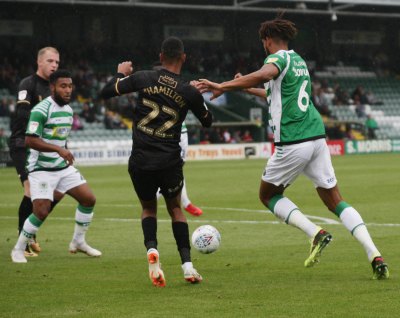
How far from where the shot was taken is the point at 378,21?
185 feet

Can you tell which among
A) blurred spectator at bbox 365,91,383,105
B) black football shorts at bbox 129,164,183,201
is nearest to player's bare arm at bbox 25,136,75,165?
black football shorts at bbox 129,164,183,201

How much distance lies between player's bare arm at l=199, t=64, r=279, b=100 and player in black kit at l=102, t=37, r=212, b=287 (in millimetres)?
125

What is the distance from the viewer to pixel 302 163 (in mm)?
8516

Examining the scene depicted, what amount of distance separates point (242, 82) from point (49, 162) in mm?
3053

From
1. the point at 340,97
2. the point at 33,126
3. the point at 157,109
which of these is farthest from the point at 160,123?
the point at 340,97

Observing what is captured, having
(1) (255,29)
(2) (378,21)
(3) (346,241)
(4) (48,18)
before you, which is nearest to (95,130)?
(4) (48,18)

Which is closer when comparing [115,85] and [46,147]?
[115,85]

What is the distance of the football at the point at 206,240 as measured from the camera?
31.0ft

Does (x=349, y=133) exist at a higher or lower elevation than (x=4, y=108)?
lower

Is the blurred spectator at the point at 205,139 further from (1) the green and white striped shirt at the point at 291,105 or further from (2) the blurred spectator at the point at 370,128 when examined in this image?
(1) the green and white striped shirt at the point at 291,105

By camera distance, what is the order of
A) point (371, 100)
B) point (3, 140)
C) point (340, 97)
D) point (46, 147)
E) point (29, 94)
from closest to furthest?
point (46, 147) → point (29, 94) → point (3, 140) → point (340, 97) → point (371, 100)

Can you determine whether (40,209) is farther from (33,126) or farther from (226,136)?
(226,136)

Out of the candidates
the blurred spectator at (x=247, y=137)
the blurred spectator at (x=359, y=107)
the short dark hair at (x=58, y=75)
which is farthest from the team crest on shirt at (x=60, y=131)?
the blurred spectator at (x=359, y=107)

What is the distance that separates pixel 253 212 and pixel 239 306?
9.08 metres
